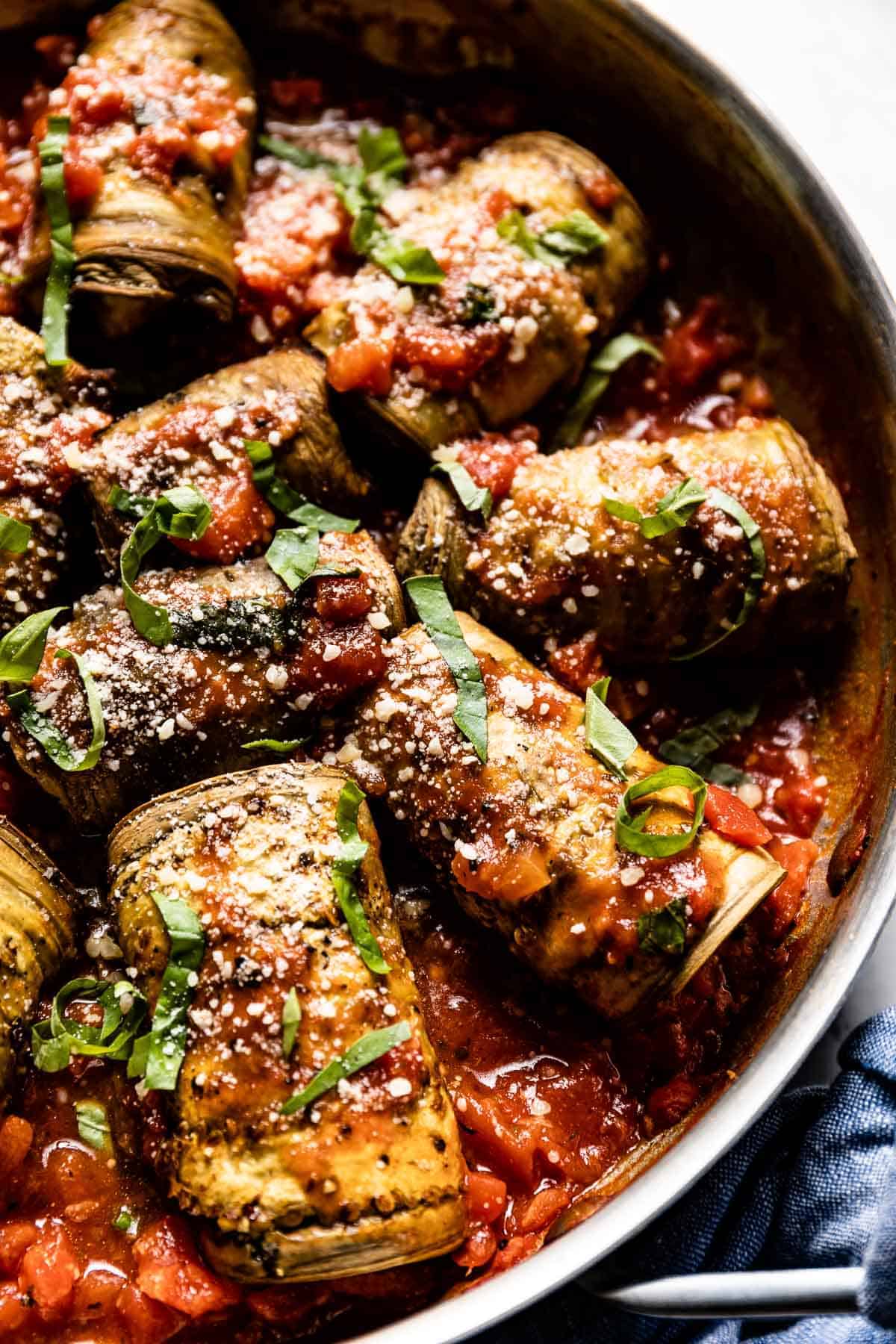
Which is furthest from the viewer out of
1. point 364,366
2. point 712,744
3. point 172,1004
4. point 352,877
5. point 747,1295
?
point 712,744

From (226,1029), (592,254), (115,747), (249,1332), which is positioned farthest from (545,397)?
(249,1332)

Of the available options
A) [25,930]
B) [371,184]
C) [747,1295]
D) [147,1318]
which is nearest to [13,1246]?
[147,1318]

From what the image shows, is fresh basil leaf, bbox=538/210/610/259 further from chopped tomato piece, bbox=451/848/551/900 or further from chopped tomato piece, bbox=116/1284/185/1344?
chopped tomato piece, bbox=116/1284/185/1344

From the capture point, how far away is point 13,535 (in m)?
3.65

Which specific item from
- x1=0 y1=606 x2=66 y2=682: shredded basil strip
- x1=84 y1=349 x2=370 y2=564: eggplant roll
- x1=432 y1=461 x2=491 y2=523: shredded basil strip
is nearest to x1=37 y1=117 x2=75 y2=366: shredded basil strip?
x1=84 y1=349 x2=370 y2=564: eggplant roll

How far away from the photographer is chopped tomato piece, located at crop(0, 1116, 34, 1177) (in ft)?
11.0

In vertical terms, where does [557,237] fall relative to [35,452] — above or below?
above

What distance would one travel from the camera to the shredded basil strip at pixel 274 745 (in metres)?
3.54

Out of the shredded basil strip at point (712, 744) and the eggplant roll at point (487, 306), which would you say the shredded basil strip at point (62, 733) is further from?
the shredded basil strip at point (712, 744)

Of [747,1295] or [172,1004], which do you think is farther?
[172,1004]

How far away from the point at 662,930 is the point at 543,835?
0.37 meters

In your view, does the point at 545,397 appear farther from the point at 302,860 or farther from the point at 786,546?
the point at 302,860

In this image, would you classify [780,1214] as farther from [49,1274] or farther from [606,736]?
[49,1274]

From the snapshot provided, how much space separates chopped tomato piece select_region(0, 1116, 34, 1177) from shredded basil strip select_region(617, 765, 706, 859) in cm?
164
